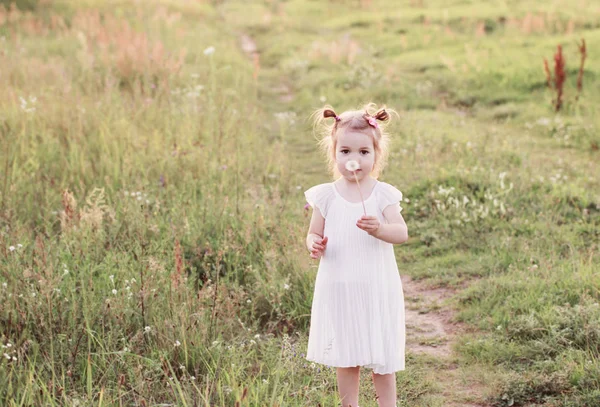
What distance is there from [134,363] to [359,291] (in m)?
1.39

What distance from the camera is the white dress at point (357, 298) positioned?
139 inches

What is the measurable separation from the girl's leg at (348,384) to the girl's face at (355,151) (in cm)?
94

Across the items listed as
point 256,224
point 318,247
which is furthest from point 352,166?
point 256,224

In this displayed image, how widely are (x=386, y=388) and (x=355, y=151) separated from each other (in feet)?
3.80

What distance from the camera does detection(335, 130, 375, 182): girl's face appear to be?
359cm

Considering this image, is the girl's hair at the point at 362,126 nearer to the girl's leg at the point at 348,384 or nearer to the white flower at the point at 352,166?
the white flower at the point at 352,166

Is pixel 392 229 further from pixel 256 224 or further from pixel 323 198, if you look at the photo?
pixel 256 224

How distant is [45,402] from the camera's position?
3.54 meters

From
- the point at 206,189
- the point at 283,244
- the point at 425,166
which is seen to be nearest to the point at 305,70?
the point at 425,166

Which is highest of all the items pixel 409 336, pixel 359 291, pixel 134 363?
pixel 359 291

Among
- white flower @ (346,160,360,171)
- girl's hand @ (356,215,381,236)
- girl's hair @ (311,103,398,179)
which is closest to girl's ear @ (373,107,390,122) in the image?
girl's hair @ (311,103,398,179)

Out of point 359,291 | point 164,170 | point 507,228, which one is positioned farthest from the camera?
point 164,170

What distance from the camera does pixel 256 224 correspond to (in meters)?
6.02

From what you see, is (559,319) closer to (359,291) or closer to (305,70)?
(359,291)
